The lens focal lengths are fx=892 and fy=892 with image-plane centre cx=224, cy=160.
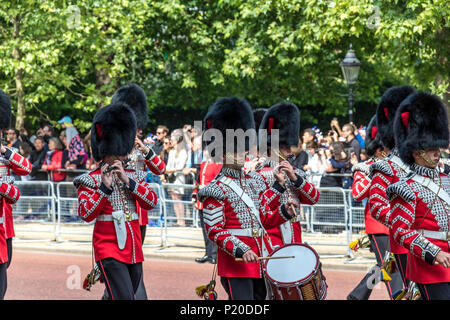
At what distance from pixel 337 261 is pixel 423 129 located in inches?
228

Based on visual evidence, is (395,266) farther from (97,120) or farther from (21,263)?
(21,263)

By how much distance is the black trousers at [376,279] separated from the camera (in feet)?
24.6

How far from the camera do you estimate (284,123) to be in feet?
23.4

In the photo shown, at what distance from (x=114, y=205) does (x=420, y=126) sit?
222 centimetres

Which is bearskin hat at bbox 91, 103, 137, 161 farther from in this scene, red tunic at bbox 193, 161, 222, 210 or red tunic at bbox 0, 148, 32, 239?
red tunic at bbox 193, 161, 222, 210

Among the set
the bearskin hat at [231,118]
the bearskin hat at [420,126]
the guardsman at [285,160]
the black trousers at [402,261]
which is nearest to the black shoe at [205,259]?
the guardsman at [285,160]

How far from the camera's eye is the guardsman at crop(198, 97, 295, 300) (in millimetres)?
5793

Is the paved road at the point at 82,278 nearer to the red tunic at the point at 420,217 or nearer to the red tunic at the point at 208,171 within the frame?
the red tunic at the point at 208,171

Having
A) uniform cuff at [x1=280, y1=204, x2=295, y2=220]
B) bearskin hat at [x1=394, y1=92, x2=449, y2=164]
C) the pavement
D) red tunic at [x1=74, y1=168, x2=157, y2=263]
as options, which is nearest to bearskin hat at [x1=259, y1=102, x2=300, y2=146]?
uniform cuff at [x1=280, y1=204, x2=295, y2=220]

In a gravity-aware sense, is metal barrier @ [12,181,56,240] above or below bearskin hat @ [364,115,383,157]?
below

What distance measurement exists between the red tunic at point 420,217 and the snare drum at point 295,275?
594mm

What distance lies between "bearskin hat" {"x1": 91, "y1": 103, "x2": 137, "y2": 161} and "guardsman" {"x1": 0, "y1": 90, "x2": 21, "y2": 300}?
86 centimetres

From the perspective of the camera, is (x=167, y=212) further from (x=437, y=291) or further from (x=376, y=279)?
(x=437, y=291)
